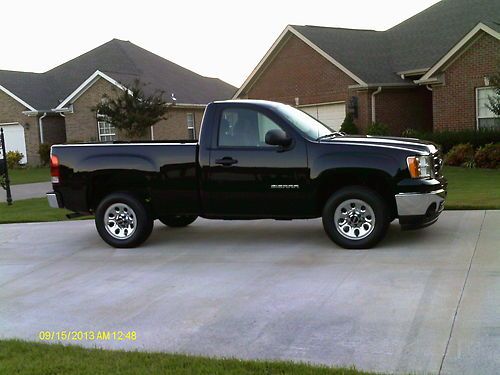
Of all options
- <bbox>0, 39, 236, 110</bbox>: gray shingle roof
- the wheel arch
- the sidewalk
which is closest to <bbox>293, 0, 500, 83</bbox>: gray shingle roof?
<bbox>0, 39, 236, 110</bbox>: gray shingle roof

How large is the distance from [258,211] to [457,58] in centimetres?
1603

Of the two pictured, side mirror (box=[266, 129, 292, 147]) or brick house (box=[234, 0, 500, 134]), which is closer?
side mirror (box=[266, 129, 292, 147])

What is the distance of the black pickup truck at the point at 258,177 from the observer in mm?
7512

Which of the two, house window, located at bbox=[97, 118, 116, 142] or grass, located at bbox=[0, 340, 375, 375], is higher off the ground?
house window, located at bbox=[97, 118, 116, 142]

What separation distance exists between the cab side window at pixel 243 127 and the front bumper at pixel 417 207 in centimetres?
195

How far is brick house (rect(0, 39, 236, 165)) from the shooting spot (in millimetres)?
32844

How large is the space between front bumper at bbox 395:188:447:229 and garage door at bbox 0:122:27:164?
32.0 m

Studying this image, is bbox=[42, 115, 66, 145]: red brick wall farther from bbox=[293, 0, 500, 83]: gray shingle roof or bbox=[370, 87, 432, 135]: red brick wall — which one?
bbox=[370, 87, 432, 135]: red brick wall

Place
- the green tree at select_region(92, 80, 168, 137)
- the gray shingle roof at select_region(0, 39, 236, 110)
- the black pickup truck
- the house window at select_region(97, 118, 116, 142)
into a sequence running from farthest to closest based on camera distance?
1. the gray shingle roof at select_region(0, 39, 236, 110)
2. the house window at select_region(97, 118, 116, 142)
3. the green tree at select_region(92, 80, 168, 137)
4. the black pickup truck

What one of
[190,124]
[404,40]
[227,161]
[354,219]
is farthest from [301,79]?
[354,219]

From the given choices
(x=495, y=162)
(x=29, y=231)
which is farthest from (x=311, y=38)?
(x=29, y=231)

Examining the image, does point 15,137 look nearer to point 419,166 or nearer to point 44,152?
point 44,152

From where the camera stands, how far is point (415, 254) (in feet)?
23.6

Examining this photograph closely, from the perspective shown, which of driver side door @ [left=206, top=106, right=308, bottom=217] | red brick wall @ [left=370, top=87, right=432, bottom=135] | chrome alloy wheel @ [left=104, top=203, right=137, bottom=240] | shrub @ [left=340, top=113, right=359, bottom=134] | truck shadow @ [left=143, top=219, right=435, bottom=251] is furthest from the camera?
red brick wall @ [left=370, top=87, right=432, bottom=135]
